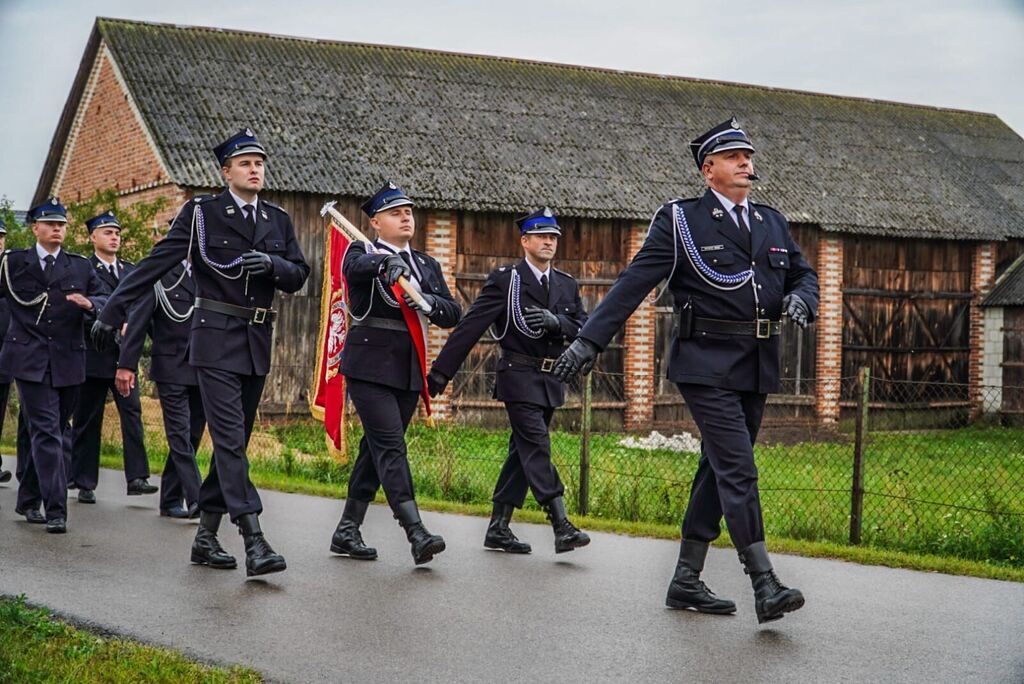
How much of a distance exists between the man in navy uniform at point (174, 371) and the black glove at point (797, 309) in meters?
5.23

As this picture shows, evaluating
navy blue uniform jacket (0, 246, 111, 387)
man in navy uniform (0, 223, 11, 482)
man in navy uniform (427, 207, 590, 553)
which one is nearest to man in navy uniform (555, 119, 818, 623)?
man in navy uniform (427, 207, 590, 553)

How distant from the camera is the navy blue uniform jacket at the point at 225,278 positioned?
27.4 ft

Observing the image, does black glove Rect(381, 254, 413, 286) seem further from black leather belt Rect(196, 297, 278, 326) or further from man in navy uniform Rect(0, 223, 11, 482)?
man in navy uniform Rect(0, 223, 11, 482)

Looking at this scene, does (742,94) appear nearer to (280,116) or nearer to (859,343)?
(859,343)

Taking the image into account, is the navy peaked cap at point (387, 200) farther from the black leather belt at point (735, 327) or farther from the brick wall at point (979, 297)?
the brick wall at point (979, 297)

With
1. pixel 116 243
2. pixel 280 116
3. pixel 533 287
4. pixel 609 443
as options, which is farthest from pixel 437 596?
pixel 280 116

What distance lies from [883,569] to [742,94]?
24.0 meters

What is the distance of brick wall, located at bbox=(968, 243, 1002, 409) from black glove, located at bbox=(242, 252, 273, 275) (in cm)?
2396

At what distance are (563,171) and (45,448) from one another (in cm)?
1643

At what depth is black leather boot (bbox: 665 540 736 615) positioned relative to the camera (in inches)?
286

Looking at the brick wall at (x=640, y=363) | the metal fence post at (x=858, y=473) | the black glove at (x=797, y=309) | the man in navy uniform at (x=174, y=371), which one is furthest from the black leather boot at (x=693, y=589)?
the brick wall at (x=640, y=363)

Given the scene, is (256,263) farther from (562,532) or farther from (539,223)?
(562,532)

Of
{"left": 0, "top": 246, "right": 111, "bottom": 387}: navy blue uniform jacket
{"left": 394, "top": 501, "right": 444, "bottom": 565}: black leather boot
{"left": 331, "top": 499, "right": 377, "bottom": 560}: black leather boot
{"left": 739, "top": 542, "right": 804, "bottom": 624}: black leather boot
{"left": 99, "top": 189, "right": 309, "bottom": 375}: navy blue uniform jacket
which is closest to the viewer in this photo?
{"left": 739, "top": 542, "right": 804, "bottom": 624}: black leather boot

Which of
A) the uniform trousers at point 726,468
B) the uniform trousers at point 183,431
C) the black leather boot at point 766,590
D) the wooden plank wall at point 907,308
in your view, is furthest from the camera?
the wooden plank wall at point 907,308
